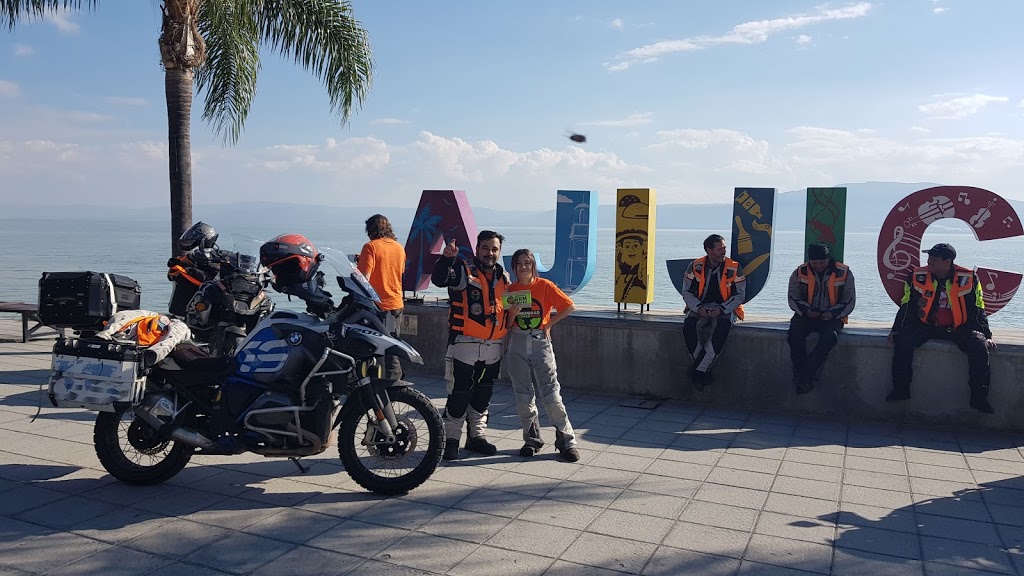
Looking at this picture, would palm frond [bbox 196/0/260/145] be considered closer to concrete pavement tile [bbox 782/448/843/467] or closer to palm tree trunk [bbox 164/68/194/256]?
palm tree trunk [bbox 164/68/194/256]

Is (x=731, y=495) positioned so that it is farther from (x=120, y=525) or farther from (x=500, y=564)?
(x=120, y=525)

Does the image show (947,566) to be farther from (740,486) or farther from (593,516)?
(593,516)

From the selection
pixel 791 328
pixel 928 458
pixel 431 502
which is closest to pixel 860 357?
pixel 791 328

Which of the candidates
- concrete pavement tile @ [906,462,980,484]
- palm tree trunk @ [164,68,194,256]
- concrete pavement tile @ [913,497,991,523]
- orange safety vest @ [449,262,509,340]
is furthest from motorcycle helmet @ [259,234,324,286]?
palm tree trunk @ [164,68,194,256]

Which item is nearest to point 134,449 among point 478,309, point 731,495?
point 478,309

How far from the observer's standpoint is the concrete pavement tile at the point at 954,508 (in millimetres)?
4926

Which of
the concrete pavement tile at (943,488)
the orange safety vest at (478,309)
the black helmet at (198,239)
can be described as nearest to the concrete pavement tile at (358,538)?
the orange safety vest at (478,309)

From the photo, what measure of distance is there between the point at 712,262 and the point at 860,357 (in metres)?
1.60

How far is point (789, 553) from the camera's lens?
13.9 feet

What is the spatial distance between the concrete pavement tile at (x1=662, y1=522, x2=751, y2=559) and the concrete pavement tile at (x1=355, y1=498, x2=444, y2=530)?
136 centimetres

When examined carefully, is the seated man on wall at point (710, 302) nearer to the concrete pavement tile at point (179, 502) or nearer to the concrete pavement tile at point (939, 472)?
the concrete pavement tile at point (939, 472)

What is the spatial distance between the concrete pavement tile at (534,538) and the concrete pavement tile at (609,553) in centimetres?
6

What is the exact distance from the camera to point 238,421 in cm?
500

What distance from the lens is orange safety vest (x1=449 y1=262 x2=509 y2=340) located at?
5.90 m
